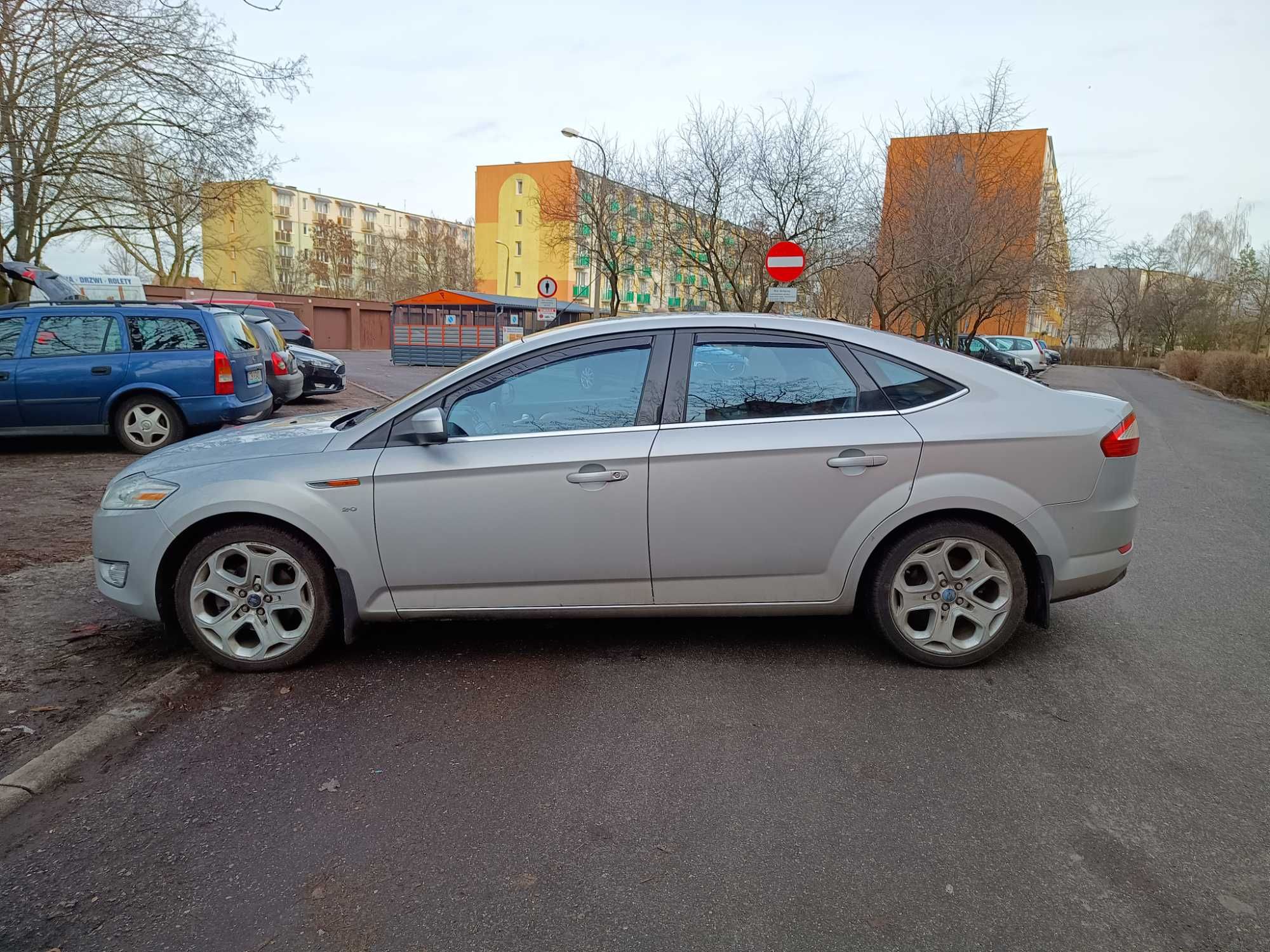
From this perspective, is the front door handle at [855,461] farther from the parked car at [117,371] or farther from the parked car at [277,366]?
the parked car at [277,366]

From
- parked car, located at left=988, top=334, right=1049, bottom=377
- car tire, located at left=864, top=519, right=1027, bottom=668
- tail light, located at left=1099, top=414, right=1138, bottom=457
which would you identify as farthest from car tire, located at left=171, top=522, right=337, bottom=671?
parked car, located at left=988, top=334, right=1049, bottom=377

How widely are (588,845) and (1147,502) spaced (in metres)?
7.81

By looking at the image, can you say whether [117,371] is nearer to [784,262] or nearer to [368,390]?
[784,262]

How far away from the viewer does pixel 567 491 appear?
3924 millimetres

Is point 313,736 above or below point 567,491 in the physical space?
below

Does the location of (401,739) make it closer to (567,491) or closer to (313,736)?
(313,736)

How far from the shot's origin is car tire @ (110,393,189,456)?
1023 centimetres

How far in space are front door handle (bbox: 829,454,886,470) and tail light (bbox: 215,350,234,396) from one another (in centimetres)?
860

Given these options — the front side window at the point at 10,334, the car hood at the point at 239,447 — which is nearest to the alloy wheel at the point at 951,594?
the car hood at the point at 239,447

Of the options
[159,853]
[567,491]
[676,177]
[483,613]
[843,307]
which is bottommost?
[159,853]

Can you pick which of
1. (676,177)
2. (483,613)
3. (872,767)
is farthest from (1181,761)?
(676,177)

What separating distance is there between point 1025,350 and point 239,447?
37.3m

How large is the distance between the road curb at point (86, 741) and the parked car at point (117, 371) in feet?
23.1

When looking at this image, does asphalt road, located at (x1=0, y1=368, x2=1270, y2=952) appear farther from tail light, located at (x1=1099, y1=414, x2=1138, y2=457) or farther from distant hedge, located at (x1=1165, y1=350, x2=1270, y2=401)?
distant hedge, located at (x1=1165, y1=350, x2=1270, y2=401)
